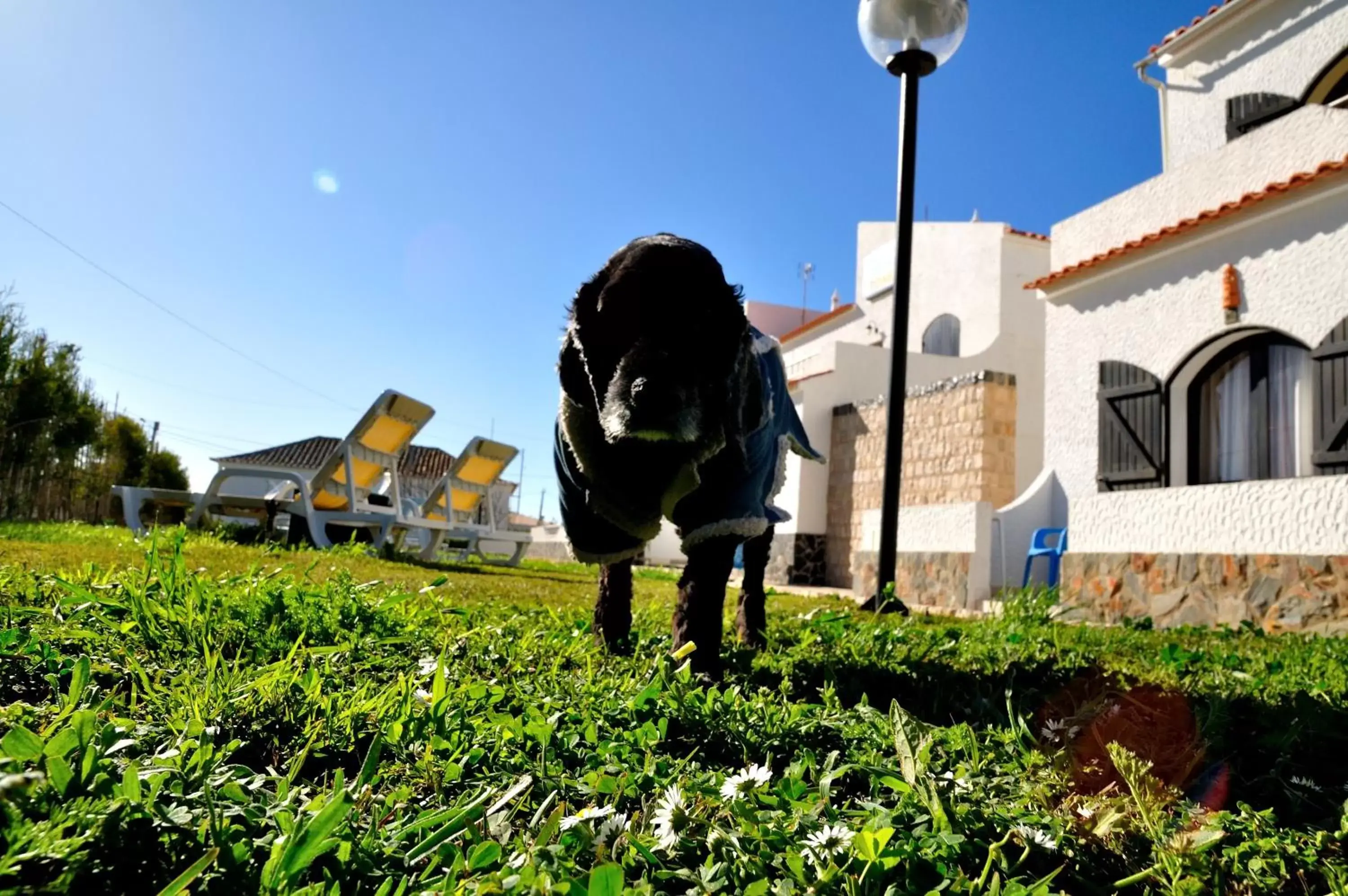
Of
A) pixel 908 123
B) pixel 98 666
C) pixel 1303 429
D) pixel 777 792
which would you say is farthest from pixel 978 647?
pixel 1303 429

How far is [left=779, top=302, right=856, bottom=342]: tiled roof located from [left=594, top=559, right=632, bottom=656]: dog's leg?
58.1ft

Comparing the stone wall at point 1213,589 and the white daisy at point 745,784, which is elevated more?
the stone wall at point 1213,589

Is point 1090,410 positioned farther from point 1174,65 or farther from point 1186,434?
point 1174,65

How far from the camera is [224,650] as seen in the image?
2.00m

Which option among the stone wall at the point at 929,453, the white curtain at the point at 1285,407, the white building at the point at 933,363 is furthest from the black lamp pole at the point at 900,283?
the white building at the point at 933,363

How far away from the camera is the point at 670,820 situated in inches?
46.3

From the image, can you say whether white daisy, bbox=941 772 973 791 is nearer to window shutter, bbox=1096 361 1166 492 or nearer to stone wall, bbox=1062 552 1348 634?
stone wall, bbox=1062 552 1348 634

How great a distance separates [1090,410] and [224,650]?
354 inches

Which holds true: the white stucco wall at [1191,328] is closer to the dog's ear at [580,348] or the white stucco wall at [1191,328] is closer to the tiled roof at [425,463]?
the dog's ear at [580,348]

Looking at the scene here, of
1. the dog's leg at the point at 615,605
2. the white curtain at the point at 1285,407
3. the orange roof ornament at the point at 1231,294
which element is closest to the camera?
the dog's leg at the point at 615,605

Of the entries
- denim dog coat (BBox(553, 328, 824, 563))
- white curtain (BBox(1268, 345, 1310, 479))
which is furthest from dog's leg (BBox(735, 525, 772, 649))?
white curtain (BBox(1268, 345, 1310, 479))

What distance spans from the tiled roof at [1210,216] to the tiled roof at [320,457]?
2393cm

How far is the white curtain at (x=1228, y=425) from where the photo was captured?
24.9ft

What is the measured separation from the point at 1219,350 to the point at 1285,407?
814mm
